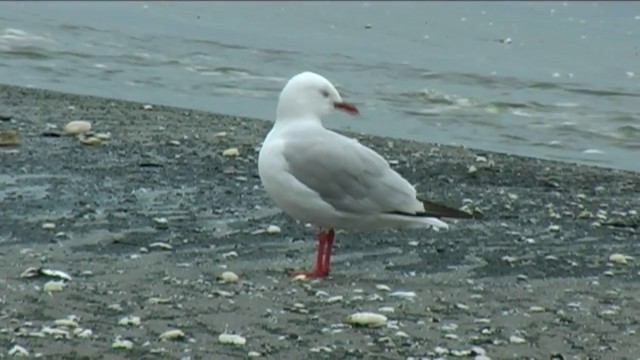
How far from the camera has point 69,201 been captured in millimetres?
8648

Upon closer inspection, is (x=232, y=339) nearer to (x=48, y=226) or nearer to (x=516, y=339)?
(x=516, y=339)

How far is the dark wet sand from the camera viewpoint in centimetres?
601

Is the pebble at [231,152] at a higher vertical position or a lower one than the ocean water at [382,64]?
lower

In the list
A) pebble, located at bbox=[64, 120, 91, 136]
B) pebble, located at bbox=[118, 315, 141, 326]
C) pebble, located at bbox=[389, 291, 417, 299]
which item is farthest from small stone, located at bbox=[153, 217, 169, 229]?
pebble, located at bbox=[64, 120, 91, 136]

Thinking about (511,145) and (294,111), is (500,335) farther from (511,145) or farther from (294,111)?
(511,145)

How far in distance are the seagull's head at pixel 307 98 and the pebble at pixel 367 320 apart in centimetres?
148

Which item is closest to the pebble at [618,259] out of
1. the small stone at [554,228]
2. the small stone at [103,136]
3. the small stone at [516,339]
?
the small stone at [554,228]

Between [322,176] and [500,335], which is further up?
[322,176]

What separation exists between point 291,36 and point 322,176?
1762cm

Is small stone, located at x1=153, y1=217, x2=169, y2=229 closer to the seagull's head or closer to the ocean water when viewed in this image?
the seagull's head

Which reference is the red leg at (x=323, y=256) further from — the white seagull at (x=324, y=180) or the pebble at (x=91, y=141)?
the pebble at (x=91, y=141)

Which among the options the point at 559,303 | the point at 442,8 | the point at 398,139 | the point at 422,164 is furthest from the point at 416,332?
the point at 442,8

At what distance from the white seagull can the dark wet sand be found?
27cm

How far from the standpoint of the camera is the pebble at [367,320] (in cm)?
621
